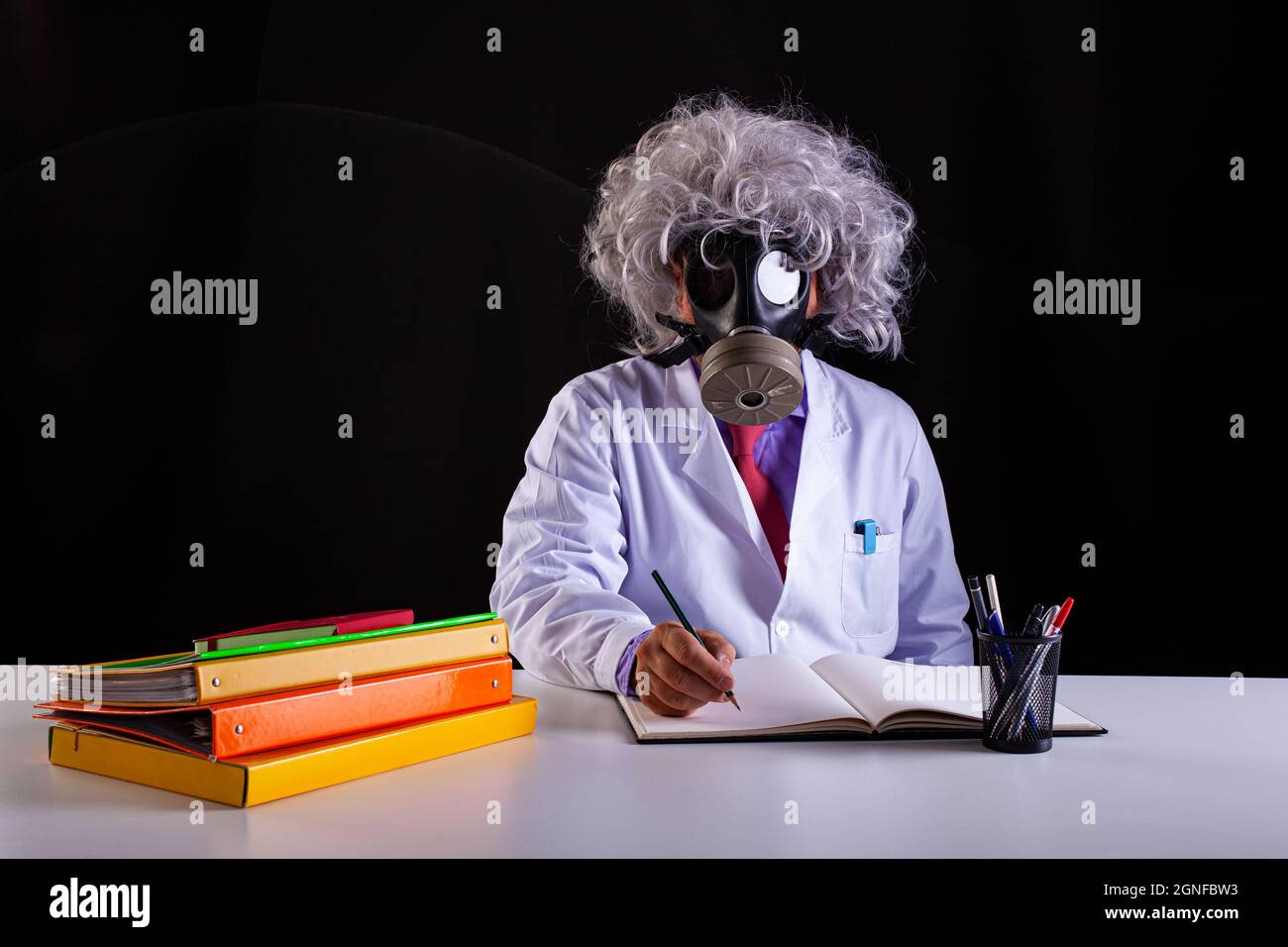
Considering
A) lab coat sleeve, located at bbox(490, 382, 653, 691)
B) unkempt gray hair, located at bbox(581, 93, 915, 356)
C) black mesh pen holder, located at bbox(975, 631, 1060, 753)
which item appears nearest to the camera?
black mesh pen holder, located at bbox(975, 631, 1060, 753)

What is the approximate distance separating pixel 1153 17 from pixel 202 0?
2204 millimetres

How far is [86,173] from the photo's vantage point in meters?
2.48

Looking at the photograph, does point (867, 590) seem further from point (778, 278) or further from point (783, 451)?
point (778, 278)

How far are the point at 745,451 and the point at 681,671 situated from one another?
0.84m

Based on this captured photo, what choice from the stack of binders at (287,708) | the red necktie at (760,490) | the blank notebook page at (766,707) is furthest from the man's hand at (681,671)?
the red necktie at (760,490)

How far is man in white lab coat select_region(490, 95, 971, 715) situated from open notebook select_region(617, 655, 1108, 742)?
0.36 m

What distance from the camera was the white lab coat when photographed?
1.81 metres

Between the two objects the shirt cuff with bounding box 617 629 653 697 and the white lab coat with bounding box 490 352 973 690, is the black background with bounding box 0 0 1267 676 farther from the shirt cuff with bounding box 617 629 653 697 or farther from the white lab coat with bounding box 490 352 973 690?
the shirt cuff with bounding box 617 629 653 697

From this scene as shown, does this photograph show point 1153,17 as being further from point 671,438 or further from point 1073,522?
point 671,438

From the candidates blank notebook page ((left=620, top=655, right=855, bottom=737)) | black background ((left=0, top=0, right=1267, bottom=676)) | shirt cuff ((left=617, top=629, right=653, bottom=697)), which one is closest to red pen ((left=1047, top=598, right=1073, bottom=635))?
blank notebook page ((left=620, top=655, right=855, bottom=737))

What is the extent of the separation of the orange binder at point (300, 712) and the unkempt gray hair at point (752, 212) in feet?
2.81

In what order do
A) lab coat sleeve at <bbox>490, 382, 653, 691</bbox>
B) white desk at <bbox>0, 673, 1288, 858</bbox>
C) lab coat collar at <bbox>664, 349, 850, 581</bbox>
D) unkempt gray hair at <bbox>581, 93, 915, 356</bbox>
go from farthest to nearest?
lab coat collar at <bbox>664, 349, 850, 581</bbox>, unkempt gray hair at <bbox>581, 93, 915, 356</bbox>, lab coat sleeve at <bbox>490, 382, 653, 691</bbox>, white desk at <bbox>0, 673, 1288, 858</bbox>

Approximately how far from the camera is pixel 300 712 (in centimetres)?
95
